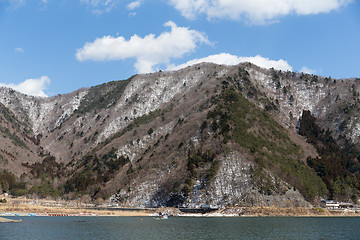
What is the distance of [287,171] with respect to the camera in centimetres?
19888

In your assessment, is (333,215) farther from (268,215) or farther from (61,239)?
(61,239)

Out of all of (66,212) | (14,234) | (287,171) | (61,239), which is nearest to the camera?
(61,239)

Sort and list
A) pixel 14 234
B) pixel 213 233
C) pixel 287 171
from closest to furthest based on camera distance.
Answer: pixel 14 234
pixel 213 233
pixel 287 171

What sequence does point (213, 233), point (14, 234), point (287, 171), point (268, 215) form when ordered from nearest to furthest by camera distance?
point (14, 234) < point (213, 233) < point (268, 215) < point (287, 171)

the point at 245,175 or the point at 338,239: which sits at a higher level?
the point at 245,175

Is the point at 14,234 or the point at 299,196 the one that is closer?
the point at 14,234

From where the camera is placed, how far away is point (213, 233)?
344 ft

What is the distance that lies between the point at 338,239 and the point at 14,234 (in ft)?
266

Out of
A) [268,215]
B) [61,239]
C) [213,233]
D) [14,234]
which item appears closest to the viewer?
[61,239]

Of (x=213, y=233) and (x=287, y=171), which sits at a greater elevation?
(x=287, y=171)

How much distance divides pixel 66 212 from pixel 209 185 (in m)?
70.8

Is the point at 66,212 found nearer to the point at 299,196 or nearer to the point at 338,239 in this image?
the point at 299,196

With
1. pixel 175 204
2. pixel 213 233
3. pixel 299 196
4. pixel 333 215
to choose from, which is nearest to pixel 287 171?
pixel 299 196

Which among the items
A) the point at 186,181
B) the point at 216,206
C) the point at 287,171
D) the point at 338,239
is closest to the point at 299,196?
the point at 287,171
